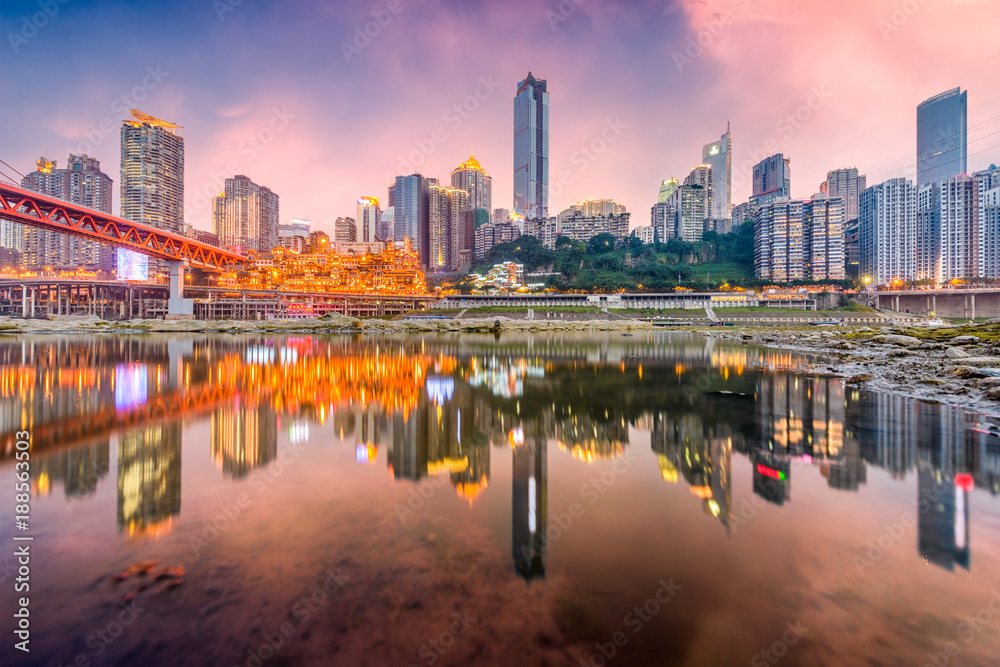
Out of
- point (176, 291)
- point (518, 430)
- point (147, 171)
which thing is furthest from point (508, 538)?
point (147, 171)

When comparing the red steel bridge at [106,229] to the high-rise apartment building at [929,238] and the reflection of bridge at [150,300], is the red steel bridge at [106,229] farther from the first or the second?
the high-rise apartment building at [929,238]

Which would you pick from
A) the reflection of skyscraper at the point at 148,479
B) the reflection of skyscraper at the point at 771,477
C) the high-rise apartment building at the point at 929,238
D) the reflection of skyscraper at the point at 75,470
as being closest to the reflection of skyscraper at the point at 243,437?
the reflection of skyscraper at the point at 148,479

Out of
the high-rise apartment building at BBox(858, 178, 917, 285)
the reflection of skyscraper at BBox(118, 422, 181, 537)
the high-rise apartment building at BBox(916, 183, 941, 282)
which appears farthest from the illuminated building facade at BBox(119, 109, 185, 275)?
the high-rise apartment building at BBox(916, 183, 941, 282)

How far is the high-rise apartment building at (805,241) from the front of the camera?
139125 millimetres

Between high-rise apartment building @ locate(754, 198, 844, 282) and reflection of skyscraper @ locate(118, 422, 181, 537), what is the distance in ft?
541

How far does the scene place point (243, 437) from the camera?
1003 cm

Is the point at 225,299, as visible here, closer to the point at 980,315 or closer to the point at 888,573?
the point at 888,573

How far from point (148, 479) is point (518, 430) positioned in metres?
7.59

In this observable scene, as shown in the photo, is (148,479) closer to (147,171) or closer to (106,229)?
(106,229)

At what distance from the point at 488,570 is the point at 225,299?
128 meters

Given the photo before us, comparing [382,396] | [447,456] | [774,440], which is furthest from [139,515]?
[774,440]

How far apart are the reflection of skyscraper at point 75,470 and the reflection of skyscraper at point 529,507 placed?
273 inches

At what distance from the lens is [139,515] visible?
600cm

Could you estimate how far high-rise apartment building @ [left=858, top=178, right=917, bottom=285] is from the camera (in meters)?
151
